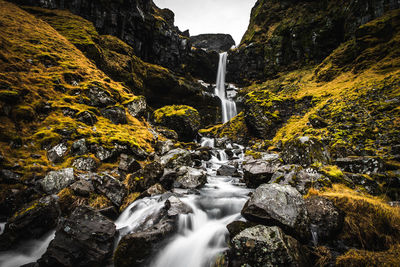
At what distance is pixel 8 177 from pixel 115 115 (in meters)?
7.46

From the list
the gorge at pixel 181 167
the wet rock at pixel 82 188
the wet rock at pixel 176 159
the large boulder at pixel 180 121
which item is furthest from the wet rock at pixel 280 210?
the large boulder at pixel 180 121

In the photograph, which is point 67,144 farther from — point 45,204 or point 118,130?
point 45,204

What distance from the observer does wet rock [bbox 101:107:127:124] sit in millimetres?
11539

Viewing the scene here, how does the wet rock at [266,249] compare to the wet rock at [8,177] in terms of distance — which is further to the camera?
the wet rock at [8,177]

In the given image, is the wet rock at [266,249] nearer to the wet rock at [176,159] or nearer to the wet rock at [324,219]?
the wet rock at [324,219]

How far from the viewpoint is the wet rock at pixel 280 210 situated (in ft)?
11.3

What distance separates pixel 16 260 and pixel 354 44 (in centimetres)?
2860

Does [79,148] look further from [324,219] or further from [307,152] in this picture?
[307,152]

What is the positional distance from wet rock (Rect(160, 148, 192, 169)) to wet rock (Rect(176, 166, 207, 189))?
1.14m

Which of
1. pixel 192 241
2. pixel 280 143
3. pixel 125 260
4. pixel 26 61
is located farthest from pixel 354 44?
pixel 26 61

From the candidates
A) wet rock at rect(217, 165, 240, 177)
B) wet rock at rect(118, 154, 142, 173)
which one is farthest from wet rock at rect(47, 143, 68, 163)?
wet rock at rect(217, 165, 240, 177)

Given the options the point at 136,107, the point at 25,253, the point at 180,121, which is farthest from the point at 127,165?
the point at 180,121

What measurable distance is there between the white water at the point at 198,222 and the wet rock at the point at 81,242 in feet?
3.60

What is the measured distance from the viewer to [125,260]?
346cm
